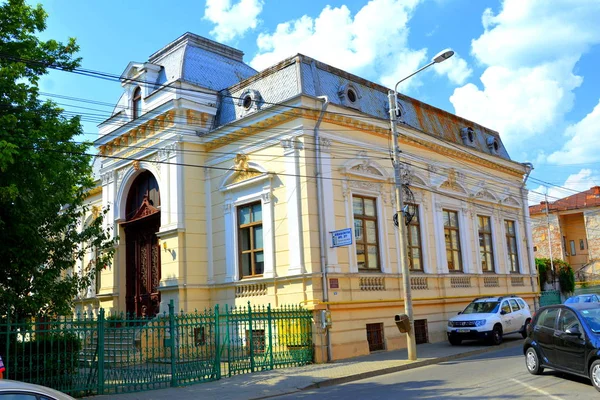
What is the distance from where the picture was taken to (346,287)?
18047mm

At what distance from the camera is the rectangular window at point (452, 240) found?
2361cm

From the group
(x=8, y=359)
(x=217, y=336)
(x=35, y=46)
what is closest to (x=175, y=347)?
(x=217, y=336)

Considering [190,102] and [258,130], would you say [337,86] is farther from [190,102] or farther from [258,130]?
[190,102]

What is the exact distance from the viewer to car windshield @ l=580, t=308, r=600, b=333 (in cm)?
1061

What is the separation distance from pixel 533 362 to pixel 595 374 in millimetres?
2202

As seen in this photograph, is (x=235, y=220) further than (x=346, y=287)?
Yes

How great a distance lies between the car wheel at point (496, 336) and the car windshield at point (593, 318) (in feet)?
28.6

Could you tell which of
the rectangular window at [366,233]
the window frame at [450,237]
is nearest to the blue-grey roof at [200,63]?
the rectangular window at [366,233]

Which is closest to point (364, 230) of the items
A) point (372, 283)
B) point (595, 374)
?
point (372, 283)

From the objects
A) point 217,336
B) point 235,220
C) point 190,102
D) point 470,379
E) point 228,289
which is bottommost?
point 470,379

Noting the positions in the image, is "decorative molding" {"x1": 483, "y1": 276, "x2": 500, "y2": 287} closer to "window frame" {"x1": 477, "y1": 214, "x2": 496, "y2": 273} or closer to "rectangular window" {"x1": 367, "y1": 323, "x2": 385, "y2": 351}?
"window frame" {"x1": 477, "y1": 214, "x2": 496, "y2": 273}

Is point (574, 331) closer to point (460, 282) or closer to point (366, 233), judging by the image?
point (366, 233)

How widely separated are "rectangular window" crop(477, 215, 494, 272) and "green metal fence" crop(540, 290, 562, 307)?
7031 mm

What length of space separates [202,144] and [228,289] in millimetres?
5240
